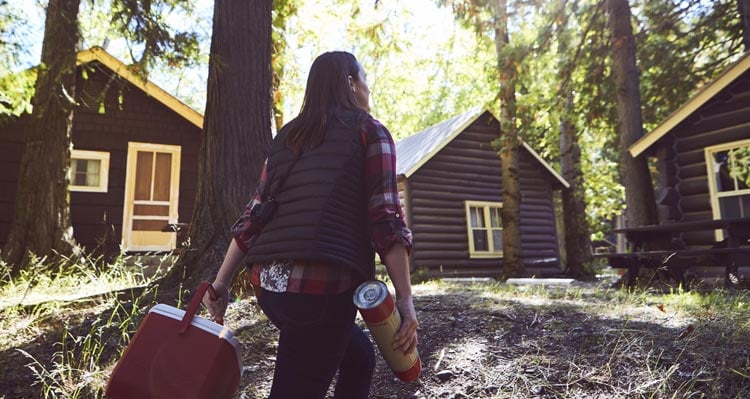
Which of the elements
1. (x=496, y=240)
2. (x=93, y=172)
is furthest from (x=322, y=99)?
(x=496, y=240)

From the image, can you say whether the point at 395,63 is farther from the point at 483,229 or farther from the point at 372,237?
the point at 372,237

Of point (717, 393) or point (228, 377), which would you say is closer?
point (228, 377)

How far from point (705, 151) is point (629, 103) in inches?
72.0

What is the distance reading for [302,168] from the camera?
71.6 inches

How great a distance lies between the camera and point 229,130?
523cm

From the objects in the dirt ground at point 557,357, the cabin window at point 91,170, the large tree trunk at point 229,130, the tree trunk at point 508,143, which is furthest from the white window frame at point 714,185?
the cabin window at point 91,170

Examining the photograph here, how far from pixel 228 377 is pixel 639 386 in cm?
249

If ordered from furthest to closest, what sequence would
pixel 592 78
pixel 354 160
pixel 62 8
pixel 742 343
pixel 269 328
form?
pixel 592 78 → pixel 62 8 → pixel 269 328 → pixel 742 343 → pixel 354 160

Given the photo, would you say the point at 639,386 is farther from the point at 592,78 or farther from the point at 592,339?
the point at 592,78

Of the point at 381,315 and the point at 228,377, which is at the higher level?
the point at 381,315

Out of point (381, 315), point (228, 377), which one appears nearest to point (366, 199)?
point (381, 315)

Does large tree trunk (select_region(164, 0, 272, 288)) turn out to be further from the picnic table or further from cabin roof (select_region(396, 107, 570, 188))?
cabin roof (select_region(396, 107, 570, 188))

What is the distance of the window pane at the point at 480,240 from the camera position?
17.5 metres

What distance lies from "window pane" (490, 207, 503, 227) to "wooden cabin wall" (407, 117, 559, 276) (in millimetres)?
397
